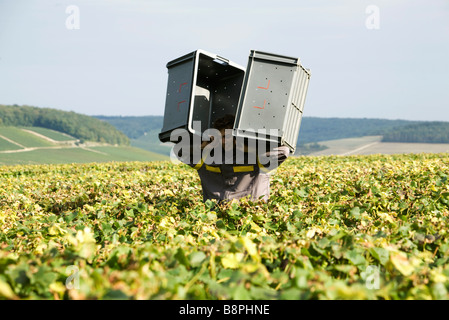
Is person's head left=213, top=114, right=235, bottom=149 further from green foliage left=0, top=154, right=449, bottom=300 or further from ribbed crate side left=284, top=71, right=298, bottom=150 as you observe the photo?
green foliage left=0, top=154, right=449, bottom=300

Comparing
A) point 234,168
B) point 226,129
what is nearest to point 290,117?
point 226,129

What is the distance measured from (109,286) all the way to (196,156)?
10.0 ft

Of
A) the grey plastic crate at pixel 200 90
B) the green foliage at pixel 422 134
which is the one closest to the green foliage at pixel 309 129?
the green foliage at pixel 422 134

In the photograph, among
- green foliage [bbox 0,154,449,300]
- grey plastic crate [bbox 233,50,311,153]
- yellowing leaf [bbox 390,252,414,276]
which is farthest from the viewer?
grey plastic crate [bbox 233,50,311,153]

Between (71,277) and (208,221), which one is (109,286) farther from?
(208,221)

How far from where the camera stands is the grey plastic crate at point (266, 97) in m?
4.06

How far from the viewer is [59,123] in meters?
77.6

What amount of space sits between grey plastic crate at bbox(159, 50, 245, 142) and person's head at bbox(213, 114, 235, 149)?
13.5 inches

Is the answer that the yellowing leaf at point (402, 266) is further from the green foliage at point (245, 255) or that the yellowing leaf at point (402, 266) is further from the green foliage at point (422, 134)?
the green foliage at point (422, 134)

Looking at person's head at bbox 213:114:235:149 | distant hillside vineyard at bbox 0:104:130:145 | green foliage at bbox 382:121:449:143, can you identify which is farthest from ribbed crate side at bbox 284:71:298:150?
distant hillside vineyard at bbox 0:104:130:145

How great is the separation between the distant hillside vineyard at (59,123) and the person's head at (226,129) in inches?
2931

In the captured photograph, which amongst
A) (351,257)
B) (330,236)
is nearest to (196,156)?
(330,236)

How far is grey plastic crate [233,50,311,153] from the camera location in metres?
4.06

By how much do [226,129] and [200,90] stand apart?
1220 mm
